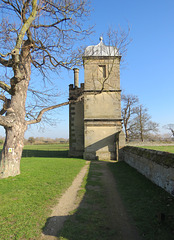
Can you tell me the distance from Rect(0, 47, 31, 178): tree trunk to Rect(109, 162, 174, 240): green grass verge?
5.24 metres

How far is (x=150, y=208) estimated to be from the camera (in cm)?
446

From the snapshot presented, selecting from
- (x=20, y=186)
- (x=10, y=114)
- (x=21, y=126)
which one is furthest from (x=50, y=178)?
(x=10, y=114)

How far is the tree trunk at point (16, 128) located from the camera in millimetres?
8273

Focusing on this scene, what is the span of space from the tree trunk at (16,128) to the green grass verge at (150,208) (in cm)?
524

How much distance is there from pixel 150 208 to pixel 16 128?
6.95 meters

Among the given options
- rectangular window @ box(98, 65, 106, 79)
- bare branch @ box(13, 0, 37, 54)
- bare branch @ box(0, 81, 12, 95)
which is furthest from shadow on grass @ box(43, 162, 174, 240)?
rectangular window @ box(98, 65, 106, 79)

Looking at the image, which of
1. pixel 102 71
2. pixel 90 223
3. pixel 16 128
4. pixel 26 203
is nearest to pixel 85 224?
pixel 90 223

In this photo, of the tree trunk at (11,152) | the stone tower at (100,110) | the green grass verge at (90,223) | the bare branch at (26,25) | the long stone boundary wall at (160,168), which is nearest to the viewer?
the green grass verge at (90,223)

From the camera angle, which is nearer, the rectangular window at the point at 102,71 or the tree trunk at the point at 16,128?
the tree trunk at the point at 16,128

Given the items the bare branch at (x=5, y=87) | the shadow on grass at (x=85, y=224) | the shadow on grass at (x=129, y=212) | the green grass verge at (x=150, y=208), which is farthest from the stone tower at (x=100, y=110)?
the shadow on grass at (x=85, y=224)

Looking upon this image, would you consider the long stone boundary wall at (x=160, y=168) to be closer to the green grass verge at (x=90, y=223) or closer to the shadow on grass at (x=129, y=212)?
the shadow on grass at (x=129, y=212)

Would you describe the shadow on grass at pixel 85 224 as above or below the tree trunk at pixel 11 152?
below

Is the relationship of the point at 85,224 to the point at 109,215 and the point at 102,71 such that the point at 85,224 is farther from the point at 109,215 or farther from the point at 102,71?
the point at 102,71

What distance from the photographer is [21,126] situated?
357 inches
